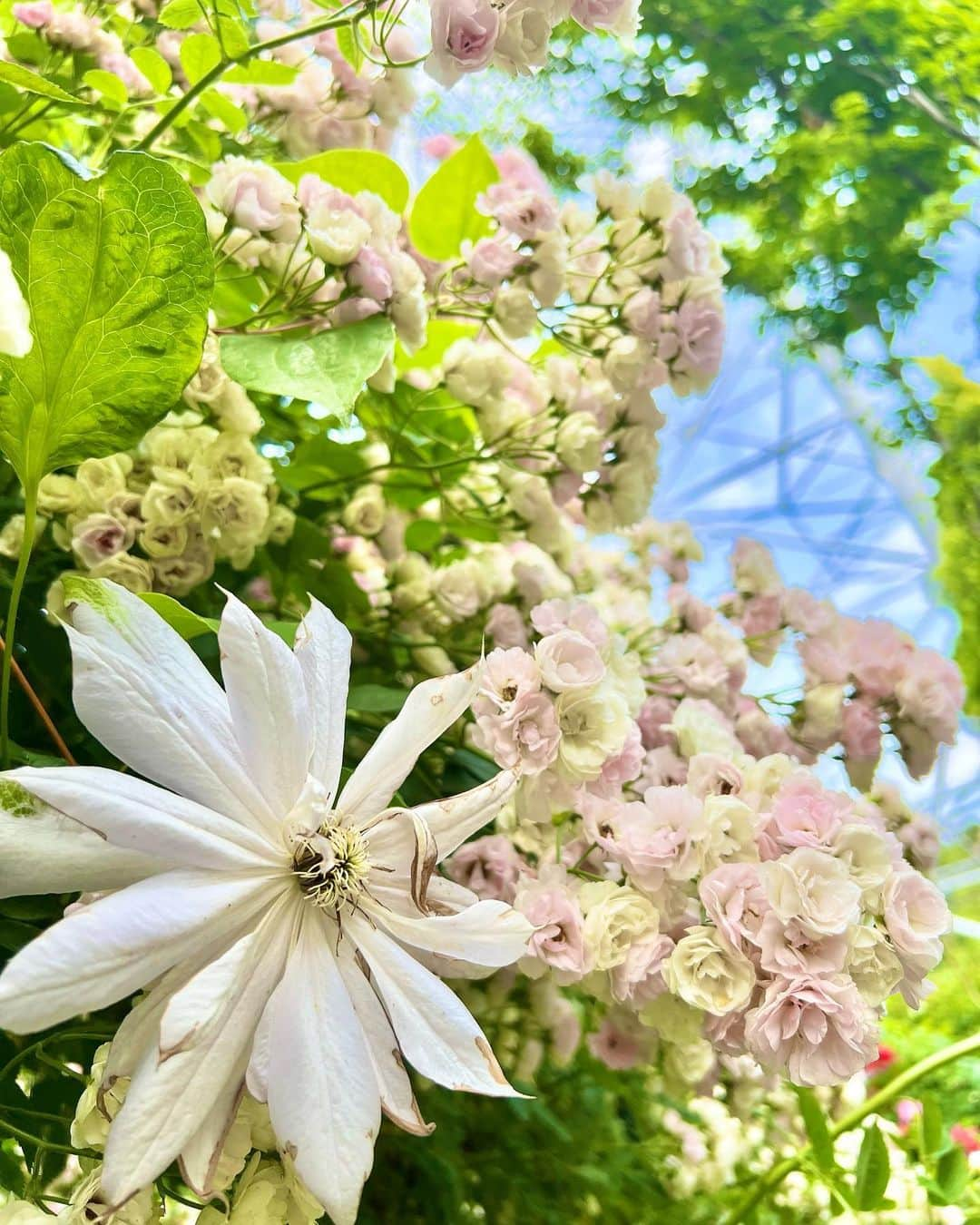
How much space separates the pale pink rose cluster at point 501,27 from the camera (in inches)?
14.9

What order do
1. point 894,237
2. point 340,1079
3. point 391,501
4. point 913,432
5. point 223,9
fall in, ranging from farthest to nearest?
1. point 913,432
2. point 894,237
3. point 391,501
4. point 223,9
5. point 340,1079

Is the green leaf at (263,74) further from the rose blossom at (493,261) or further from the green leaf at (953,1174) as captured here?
the green leaf at (953,1174)

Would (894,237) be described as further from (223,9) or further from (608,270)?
(223,9)

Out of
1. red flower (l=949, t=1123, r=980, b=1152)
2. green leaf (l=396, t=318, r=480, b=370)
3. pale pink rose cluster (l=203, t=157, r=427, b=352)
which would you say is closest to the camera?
pale pink rose cluster (l=203, t=157, r=427, b=352)

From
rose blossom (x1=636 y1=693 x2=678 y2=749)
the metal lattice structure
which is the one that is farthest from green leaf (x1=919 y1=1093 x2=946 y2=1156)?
the metal lattice structure

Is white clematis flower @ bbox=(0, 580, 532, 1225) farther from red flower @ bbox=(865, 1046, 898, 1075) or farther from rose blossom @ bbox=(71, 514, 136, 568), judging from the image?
red flower @ bbox=(865, 1046, 898, 1075)

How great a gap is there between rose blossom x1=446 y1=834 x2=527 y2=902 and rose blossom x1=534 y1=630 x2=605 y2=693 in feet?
0.29

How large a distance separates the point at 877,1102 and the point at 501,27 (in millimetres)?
522

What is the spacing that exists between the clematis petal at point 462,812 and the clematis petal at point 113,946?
0.06 metres

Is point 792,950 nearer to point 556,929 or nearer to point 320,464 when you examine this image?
point 556,929

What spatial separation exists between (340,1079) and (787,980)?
149 mm

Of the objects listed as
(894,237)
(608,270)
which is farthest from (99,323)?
(894,237)

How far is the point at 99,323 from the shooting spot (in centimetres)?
28

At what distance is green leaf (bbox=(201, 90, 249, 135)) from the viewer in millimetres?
513
